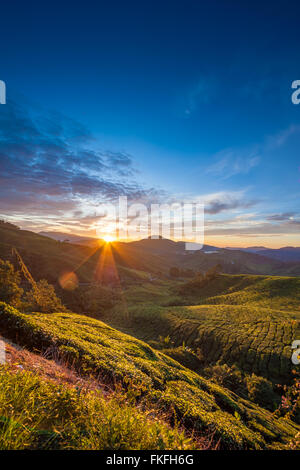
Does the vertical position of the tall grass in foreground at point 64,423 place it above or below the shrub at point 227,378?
above

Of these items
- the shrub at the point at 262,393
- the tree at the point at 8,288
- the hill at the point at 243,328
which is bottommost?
the hill at the point at 243,328

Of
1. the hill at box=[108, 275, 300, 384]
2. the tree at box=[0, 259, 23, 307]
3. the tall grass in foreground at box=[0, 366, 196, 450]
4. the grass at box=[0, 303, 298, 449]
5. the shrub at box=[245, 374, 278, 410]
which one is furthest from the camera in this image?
the hill at box=[108, 275, 300, 384]

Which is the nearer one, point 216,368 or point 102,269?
point 216,368

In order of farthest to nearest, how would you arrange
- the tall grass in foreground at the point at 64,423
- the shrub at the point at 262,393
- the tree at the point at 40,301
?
the tree at the point at 40,301 < the shrub at the point at 262,393 < the tall grass in foreground at the point at 64,423

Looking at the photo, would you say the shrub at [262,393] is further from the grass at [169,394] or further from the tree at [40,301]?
the tree at [40,301]

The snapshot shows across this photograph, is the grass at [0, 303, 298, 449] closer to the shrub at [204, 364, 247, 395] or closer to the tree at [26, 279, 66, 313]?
the shrub at [204, 364, 247, 395]

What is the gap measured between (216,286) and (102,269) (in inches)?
3367

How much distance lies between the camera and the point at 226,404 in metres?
11.4

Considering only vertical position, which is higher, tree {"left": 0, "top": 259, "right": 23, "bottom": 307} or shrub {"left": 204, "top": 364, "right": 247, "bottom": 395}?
tree {"left": 0, "top": 259, "right": 23, "bottom": 307}

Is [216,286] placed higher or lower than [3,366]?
lower

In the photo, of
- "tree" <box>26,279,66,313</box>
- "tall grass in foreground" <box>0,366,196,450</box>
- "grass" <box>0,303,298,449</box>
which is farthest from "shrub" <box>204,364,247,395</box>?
"tree" <box>26,279,66,313</box>

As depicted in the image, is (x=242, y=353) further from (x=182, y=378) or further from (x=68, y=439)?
(x=68, y=439)

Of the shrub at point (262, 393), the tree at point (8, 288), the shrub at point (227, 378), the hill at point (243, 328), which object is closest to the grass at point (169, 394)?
the shrub at point (262, 393)
